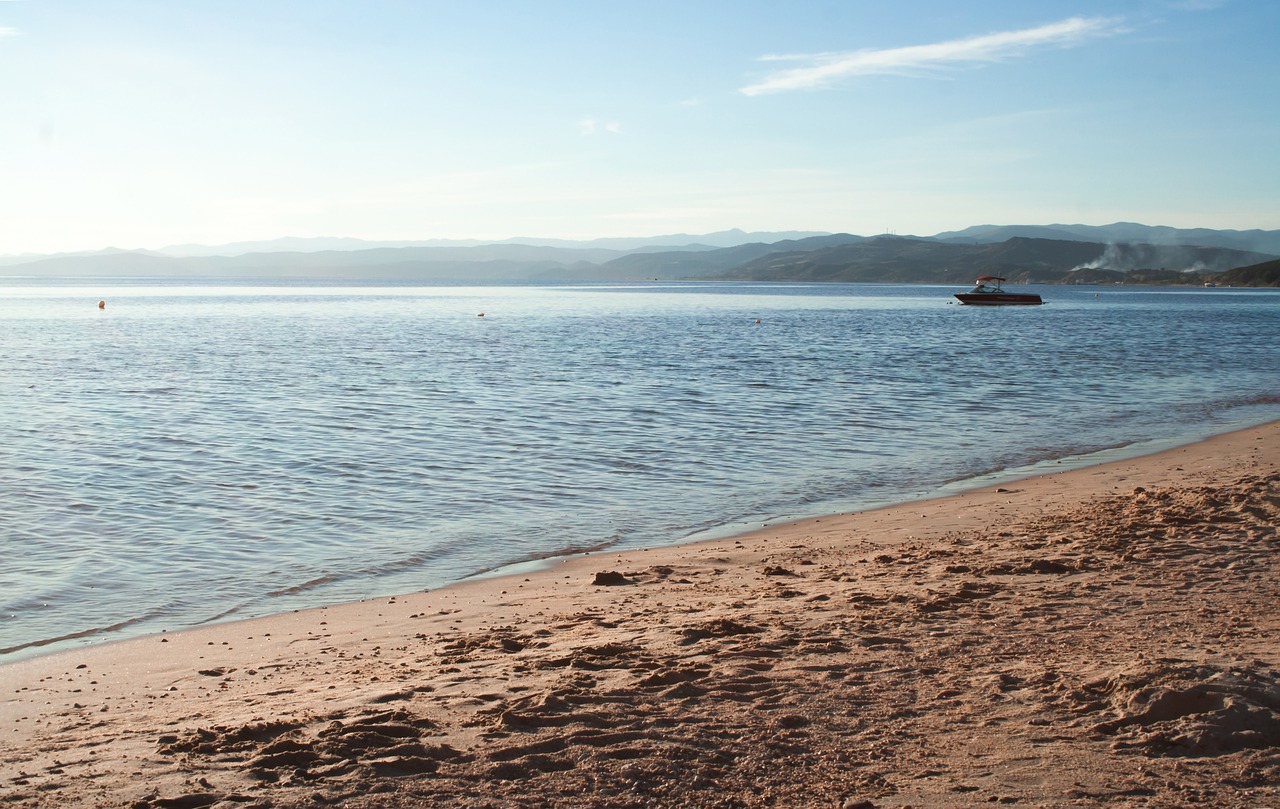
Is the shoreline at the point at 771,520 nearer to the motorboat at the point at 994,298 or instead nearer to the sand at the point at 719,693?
the sand at the point at 719,693

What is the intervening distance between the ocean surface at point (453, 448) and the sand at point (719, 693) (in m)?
1.67

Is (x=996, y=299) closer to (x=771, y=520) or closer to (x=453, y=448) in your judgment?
(x=453, y=448)

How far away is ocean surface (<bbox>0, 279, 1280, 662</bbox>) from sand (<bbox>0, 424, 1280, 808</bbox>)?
1.67m

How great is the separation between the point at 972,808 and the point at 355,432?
15.8m

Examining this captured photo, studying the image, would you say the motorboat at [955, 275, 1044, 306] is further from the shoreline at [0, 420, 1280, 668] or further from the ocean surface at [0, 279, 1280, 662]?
the shoreline at [0, 420, 1280, 668]

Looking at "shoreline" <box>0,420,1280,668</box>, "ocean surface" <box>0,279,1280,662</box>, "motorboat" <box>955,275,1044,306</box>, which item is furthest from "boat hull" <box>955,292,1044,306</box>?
"shoreline" <box>0,420,1280,668</box>

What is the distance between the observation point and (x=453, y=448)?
1664 centimetres

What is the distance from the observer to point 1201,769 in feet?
14.5

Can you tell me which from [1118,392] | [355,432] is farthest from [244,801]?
[1118,392]

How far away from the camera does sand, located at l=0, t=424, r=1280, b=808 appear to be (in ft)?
14.4

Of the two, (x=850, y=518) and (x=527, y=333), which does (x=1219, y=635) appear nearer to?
(x=850, y=518)

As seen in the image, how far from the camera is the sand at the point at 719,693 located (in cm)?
438

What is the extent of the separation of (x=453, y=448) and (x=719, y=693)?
38.6 feet

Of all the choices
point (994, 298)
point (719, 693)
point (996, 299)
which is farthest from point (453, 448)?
point (996, 299)
